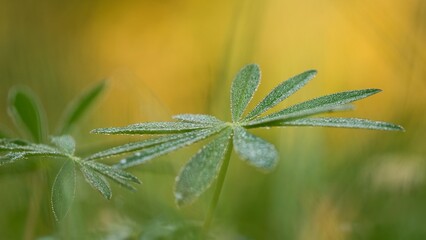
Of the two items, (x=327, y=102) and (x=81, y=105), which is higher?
(x=81, y=105)

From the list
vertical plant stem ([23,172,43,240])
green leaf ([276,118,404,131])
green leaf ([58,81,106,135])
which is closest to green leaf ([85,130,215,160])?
green leaf ([276,118,404,131])

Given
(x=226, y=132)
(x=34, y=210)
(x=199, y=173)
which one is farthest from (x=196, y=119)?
(x=34, y=210)

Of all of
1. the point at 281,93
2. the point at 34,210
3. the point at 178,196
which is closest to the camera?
the point at 178,196

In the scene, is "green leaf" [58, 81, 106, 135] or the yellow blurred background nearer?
"green leaf" [58, 81, 106, 135]

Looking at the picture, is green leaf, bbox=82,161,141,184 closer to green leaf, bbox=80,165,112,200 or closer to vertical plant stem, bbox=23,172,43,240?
green leaf, bbox=80,165,112,200

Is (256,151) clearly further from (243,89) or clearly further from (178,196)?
(243,89)

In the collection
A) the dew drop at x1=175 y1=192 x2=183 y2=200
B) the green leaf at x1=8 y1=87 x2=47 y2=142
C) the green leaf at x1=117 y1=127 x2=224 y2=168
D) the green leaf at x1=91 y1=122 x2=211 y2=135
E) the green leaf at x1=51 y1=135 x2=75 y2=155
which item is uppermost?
the green leaf at x1=8 y1=87 x2=47 y2=142

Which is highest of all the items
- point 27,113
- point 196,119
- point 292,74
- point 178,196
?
point 292,74
